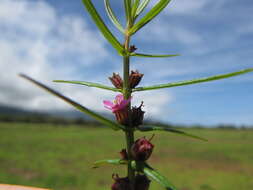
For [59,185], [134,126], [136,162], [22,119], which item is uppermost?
[22,119]

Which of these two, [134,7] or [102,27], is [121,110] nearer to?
[102,27]

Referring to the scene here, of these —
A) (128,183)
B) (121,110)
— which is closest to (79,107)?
(121,110)

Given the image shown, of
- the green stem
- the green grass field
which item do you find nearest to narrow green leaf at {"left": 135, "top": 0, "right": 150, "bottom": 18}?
the green stem

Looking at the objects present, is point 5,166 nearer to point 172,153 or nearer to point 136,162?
point 172,153

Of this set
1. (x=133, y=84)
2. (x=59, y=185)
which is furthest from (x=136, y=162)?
(x=59, y=185)

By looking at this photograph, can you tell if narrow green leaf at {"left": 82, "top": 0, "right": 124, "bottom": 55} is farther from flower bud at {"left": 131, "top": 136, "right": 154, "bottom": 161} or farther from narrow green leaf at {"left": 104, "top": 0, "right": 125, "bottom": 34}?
flower bud at {"left": 131, "top": 136, "right": 154, "bottom": 161}
